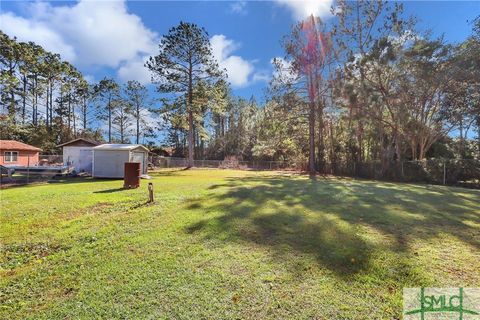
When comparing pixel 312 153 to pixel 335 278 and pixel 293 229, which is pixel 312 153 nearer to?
pixel 293 229

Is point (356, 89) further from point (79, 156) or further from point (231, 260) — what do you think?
point (79, 156)

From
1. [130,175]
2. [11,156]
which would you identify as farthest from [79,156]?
[130,175]

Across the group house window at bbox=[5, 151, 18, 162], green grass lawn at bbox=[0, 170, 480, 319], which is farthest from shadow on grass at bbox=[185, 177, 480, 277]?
house window at bbox=[5, 151, 18, 162]

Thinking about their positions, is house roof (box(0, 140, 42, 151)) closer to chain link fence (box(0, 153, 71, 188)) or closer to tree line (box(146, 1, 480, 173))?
chain link fence (box(0, 153, 71, 188))

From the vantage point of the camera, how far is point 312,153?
21188 mm

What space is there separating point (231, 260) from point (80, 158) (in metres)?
20.9

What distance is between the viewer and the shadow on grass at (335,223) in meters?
3.66

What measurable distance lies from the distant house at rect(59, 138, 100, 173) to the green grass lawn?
48.9ft

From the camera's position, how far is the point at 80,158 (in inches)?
803

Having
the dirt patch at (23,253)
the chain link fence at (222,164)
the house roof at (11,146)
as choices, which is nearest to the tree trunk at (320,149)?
the chain link fence at (222,164)

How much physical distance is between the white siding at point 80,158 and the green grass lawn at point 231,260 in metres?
14.8

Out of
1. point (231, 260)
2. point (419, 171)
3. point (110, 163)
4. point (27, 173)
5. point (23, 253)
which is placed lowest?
point (23, 253)

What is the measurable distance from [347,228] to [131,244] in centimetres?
353

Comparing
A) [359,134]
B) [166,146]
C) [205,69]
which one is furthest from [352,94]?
[166,146]
